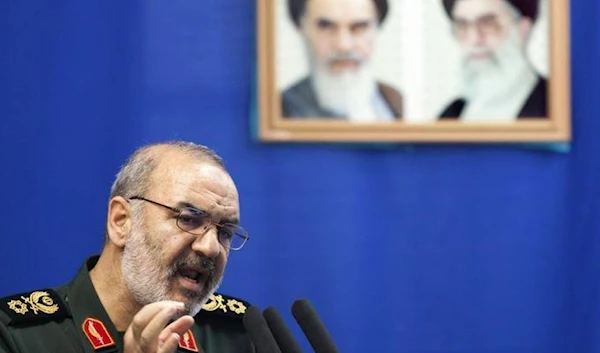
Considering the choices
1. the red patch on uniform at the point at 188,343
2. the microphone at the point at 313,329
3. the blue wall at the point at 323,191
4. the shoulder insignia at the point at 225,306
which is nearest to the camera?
the microphone at the point at 313,329

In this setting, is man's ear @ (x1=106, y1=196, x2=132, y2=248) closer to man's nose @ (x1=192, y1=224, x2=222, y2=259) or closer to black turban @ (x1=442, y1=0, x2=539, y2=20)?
man's nose @ (x1=192, y1=224, x2=222, y2=259)

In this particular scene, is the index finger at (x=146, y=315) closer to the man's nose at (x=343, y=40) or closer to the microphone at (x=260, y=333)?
the microphone at (x=260, y=333)

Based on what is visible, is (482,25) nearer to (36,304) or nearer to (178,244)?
(178,244)

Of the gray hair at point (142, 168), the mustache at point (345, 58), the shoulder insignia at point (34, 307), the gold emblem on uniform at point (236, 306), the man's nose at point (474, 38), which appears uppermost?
the man's nose at point (474, 38)

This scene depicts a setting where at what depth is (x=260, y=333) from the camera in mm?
1556

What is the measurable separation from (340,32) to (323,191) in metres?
0.35

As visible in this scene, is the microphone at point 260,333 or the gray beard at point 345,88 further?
the gray beard at point 345,88

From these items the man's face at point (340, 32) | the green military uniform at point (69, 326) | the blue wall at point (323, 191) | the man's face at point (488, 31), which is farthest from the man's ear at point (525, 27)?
the green military uniform at point (69, 326)

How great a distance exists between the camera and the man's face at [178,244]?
1.86 m

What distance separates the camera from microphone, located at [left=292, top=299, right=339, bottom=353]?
4.89 ft

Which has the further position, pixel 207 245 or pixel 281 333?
pixel 207 245

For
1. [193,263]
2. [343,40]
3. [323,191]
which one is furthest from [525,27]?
[193,263]

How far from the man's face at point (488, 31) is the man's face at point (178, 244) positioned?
2.61ft

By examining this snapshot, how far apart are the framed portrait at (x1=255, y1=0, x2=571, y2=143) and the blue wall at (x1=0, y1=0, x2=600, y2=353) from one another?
0.13 feet
